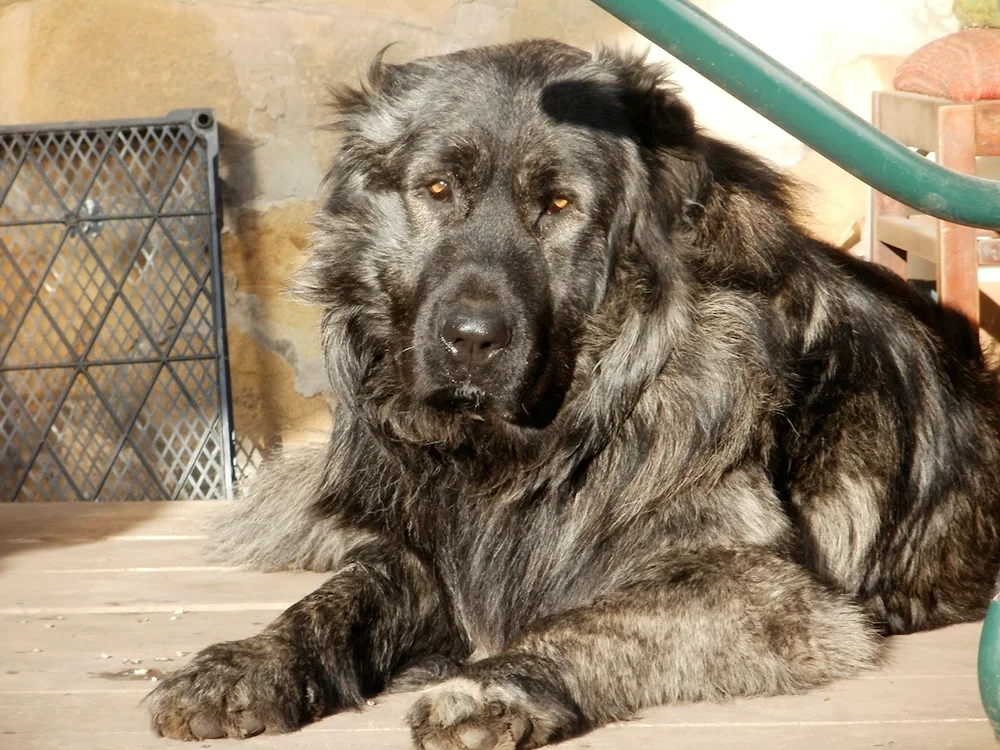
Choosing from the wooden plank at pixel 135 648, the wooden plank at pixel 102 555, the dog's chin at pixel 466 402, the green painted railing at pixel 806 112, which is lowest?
the wooden plank at pixel 102 555

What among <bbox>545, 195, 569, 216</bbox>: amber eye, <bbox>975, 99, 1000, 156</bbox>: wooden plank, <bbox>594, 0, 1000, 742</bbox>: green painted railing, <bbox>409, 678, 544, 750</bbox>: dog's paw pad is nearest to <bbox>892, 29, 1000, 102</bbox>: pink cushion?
<bbox>975, 99, 1000, 156</bbox>: wooden plank

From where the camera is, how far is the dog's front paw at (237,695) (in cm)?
224

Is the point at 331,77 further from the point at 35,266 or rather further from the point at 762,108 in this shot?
the point at 762,108

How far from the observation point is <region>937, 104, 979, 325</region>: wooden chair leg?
11.2 feet

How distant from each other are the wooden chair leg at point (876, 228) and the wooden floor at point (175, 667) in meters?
1.73

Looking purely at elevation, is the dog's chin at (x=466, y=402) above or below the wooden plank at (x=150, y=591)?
above

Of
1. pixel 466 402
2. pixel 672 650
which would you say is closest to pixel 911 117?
pixel 466 402

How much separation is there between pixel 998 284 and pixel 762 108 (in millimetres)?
2493

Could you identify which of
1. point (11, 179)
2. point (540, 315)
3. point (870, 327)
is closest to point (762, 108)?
point (540, 315)

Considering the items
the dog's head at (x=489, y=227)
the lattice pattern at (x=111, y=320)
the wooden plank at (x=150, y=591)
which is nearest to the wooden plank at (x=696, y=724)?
the wooden plank at (x=150, y=591)

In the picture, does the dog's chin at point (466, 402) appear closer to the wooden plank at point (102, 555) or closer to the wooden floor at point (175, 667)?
the wooden floor at point (175, 667)

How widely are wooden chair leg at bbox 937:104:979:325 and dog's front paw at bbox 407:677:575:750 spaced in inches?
72.9

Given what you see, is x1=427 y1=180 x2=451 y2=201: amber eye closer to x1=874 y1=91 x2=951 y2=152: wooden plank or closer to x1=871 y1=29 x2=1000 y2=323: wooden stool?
x1=871 y1=29 x2=1000 y2=323: wooden stool

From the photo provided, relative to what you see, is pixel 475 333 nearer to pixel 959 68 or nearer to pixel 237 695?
pixel 237 695
